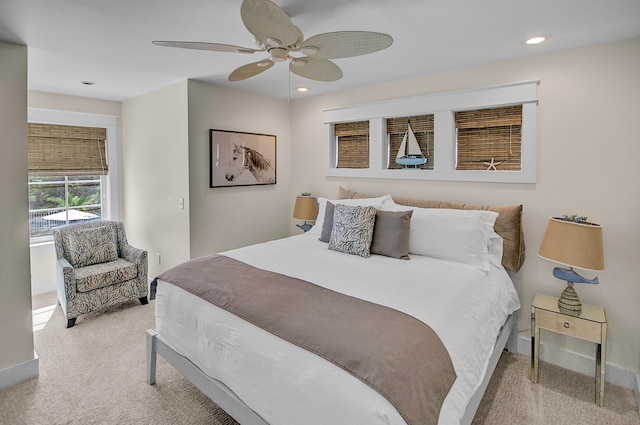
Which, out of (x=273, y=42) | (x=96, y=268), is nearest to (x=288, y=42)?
(x=273, y=42)

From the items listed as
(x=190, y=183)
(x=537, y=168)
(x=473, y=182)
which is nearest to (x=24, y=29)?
(x=190, y=183)

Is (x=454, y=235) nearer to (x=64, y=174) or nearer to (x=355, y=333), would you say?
(x=355, y=333)

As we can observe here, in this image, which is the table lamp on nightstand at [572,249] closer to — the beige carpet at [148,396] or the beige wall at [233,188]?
the beige carpet at [148,396]

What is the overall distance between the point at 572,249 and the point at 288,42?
2.25 m

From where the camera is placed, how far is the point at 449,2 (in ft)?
6.30

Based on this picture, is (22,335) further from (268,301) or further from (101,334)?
(268,301)

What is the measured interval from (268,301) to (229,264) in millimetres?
748

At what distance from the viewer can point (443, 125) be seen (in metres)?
3.30

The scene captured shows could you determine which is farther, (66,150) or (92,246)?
(66,150)

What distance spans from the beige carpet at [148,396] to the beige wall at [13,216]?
0.97 ft

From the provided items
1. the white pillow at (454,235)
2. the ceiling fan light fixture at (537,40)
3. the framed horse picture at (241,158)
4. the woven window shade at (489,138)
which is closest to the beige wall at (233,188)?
the framed horse picture at (241,158)

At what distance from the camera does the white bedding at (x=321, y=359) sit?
4.51ft

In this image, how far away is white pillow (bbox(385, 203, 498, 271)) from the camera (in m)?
2.64

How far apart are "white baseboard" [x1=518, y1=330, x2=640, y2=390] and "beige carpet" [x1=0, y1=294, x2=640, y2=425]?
0.06 m
